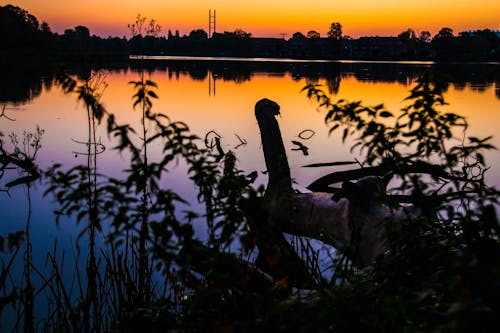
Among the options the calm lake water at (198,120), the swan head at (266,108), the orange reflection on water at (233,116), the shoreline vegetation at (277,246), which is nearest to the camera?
the shoreline vegetation at (277,246)

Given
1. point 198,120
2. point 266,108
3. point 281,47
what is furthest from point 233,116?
point 281,47

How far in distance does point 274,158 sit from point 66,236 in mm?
4094

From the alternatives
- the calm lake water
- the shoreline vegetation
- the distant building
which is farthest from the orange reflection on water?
the distant building

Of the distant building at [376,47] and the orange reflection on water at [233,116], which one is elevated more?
the distant building at [376,47]

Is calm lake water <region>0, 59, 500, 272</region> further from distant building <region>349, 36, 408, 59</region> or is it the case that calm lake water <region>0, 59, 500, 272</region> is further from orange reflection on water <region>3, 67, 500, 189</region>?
distant building <region>349, 36, 408, 59</region>

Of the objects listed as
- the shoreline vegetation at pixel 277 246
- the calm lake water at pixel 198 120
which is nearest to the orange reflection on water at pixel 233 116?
the calm lake water at pixel 198 120

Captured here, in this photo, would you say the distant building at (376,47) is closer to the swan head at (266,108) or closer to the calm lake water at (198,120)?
the calm lake water at (198,120)

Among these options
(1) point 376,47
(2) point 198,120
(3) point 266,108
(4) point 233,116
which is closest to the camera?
(3) point 266,108

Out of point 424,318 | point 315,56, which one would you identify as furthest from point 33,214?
point 315,56

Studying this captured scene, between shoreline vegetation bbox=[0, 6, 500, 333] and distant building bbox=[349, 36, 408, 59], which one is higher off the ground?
distant building bbox=[349, 36, 408, 59]

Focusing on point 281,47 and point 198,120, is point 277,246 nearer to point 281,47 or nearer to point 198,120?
point 198,120

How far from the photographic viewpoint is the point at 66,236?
997 cm

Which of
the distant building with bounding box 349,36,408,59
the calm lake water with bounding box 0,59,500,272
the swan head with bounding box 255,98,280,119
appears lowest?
the calm lake water with bounding box 0,59,500,272

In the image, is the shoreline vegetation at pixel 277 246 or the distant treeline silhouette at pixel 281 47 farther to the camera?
the distant treeline silhouette at pixel 281 47
